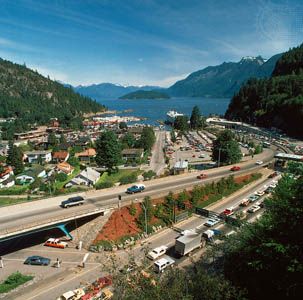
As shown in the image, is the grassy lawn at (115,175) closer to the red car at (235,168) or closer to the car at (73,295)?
the red car at (235,168)

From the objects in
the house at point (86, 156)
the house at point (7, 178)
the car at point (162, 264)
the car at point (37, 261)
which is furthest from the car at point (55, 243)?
the house at point (86, 156)

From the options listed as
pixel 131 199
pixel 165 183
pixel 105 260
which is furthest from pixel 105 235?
pixel 165 183

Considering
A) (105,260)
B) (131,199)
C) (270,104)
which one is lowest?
(105,260)

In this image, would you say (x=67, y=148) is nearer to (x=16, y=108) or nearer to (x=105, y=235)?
(x=105, y=235)

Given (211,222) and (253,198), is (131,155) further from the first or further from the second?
(211,222)

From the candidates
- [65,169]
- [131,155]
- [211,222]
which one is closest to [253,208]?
[211,222]

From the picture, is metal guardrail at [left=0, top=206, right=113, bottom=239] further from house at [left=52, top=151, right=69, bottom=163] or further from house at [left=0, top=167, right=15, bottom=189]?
house at [left=52, top=151, right=69, bottom=163]
